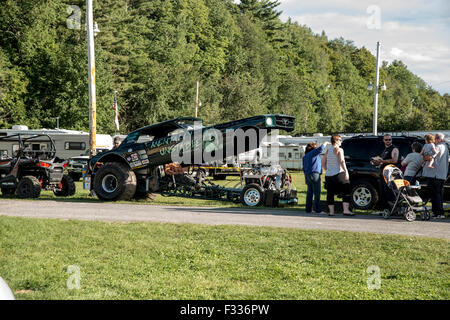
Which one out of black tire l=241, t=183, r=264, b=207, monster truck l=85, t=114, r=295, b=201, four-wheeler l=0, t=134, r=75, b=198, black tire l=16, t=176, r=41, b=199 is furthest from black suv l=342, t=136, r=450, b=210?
black tire l=16, t=176, r=41, b=199

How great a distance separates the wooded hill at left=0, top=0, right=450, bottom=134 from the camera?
1841 inches

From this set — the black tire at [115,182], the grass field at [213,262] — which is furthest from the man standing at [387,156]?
the black tire at [115,182]

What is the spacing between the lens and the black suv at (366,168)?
1292 centimetres

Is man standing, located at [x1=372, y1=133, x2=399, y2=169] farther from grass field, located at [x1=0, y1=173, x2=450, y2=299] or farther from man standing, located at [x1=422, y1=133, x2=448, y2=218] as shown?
grass field, located at [x1=0, y1=173, x2=450, y2=299]

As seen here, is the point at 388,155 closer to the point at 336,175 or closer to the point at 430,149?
the point at 430,149

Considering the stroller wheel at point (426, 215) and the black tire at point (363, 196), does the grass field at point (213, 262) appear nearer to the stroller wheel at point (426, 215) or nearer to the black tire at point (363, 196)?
the stroller wheel at point (426, 215)

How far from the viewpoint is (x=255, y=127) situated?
43.2 feet

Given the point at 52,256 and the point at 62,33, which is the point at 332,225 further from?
the point at 62,33

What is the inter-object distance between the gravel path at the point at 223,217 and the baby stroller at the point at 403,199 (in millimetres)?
213

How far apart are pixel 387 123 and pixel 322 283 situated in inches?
2536

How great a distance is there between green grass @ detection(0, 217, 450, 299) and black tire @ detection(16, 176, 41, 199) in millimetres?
5982

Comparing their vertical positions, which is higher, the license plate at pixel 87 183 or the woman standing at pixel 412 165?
the woman standing at pixel 412 165
